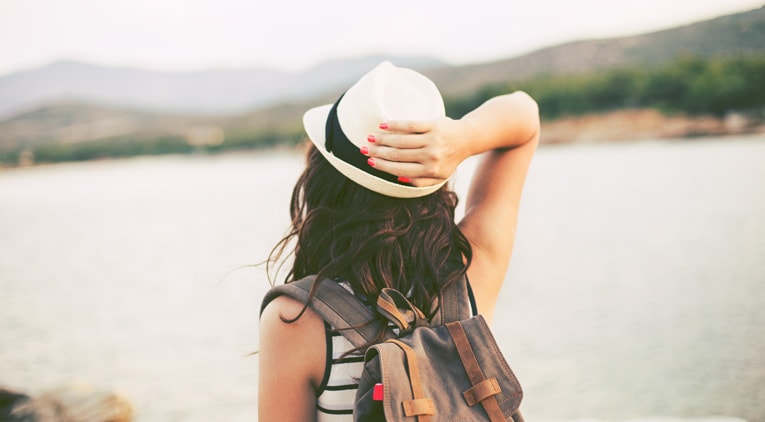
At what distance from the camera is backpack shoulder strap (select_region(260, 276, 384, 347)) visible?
1.06 m

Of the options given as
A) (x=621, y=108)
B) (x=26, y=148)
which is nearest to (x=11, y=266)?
(x=26, y=148)

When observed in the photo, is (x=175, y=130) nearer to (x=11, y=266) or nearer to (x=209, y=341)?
(x=11, y=266)

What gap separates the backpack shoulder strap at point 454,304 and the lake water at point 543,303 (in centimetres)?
59

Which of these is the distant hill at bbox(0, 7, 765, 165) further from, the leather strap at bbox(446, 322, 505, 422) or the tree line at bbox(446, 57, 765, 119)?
the leather strap at bbox(446, 322, 505, 422)

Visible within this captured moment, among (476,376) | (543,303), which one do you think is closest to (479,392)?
(476,376)

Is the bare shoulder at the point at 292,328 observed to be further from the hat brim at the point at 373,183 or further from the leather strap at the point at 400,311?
the hat brim at the point at 373,183

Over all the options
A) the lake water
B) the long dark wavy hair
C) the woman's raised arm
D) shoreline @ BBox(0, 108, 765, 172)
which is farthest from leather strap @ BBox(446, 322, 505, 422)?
shoreline @ BBox(0, 108, 765, 172)

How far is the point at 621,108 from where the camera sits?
34938 mm

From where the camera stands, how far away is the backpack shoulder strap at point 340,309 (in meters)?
1.06

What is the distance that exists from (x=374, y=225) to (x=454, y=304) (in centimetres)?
23

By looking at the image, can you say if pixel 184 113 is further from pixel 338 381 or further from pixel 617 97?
pixel 338 381

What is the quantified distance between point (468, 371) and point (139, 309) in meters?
→ 8.67

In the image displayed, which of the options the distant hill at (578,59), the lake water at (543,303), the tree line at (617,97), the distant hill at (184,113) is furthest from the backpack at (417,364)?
the distant hill at (578,59)

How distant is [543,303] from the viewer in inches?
282
